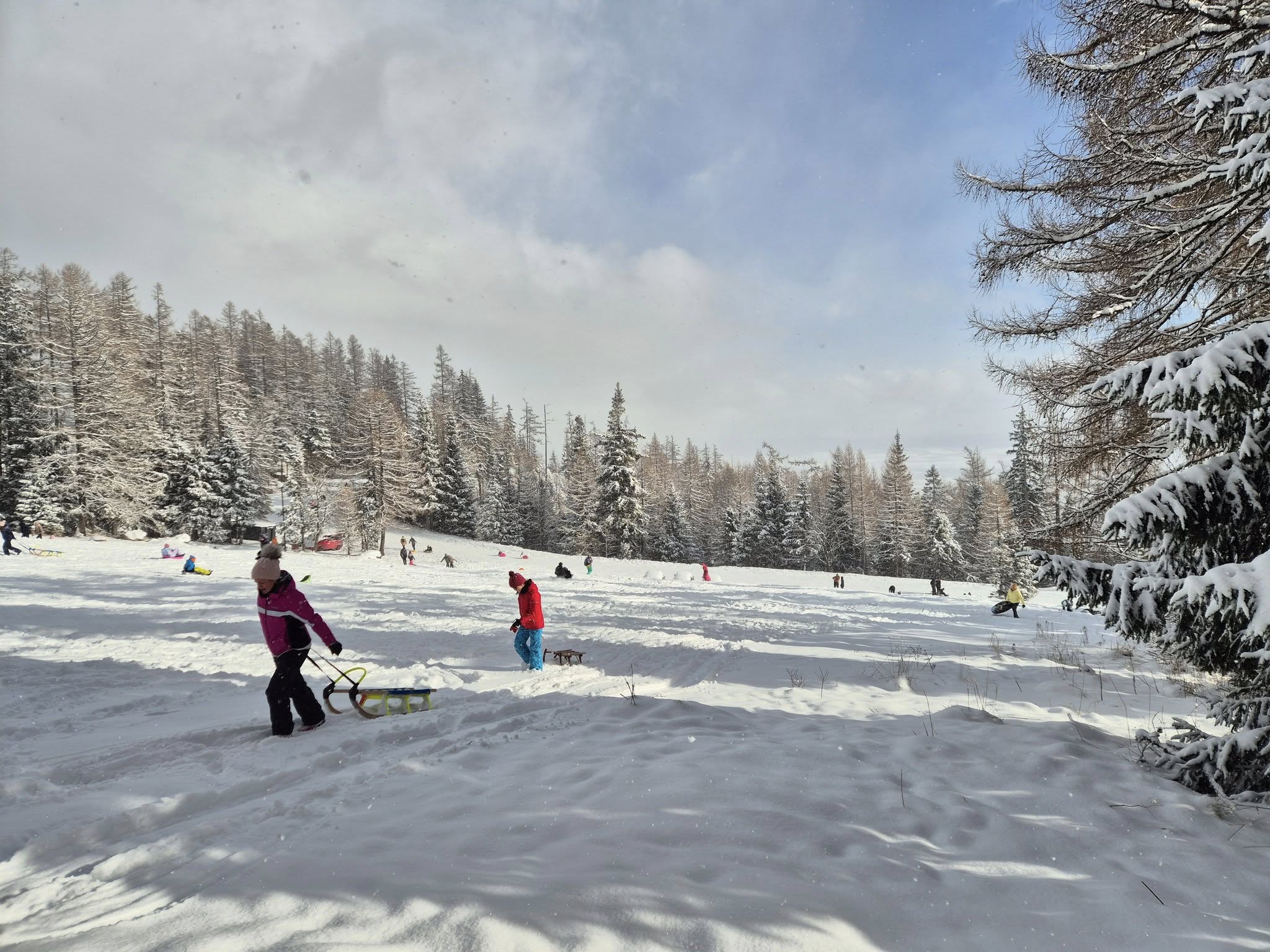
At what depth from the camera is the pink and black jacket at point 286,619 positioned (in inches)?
214

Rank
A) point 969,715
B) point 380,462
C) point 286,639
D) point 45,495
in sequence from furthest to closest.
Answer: point 380,462
point 45,495
point 969,715
point 286,639

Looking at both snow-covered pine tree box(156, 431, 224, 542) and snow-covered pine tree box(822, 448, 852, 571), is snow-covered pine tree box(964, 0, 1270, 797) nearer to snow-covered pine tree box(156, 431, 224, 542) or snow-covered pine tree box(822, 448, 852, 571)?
snow-covered pine tree box(156, 431, 224, 542)

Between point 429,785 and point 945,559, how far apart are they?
2078 inches

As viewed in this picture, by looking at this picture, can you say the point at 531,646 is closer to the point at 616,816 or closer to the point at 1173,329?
the point at 616,816

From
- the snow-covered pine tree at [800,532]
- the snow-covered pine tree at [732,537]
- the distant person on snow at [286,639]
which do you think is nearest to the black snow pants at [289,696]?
the distant person on snow at [286,639]

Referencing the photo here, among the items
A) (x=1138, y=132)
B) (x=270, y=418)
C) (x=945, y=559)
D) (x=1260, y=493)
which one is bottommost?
(x=945, y=559)

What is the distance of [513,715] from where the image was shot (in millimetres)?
5711

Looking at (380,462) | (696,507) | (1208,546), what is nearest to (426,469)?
(380,462)

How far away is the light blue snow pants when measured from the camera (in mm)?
8180

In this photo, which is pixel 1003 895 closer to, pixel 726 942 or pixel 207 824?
pixel 726 942

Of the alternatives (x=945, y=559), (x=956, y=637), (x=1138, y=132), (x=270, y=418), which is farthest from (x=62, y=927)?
(x=270, y=418)

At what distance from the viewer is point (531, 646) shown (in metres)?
8.33

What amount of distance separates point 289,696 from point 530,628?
344 centimetres

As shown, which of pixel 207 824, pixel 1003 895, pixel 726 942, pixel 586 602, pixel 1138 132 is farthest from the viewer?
pixel 586 602
